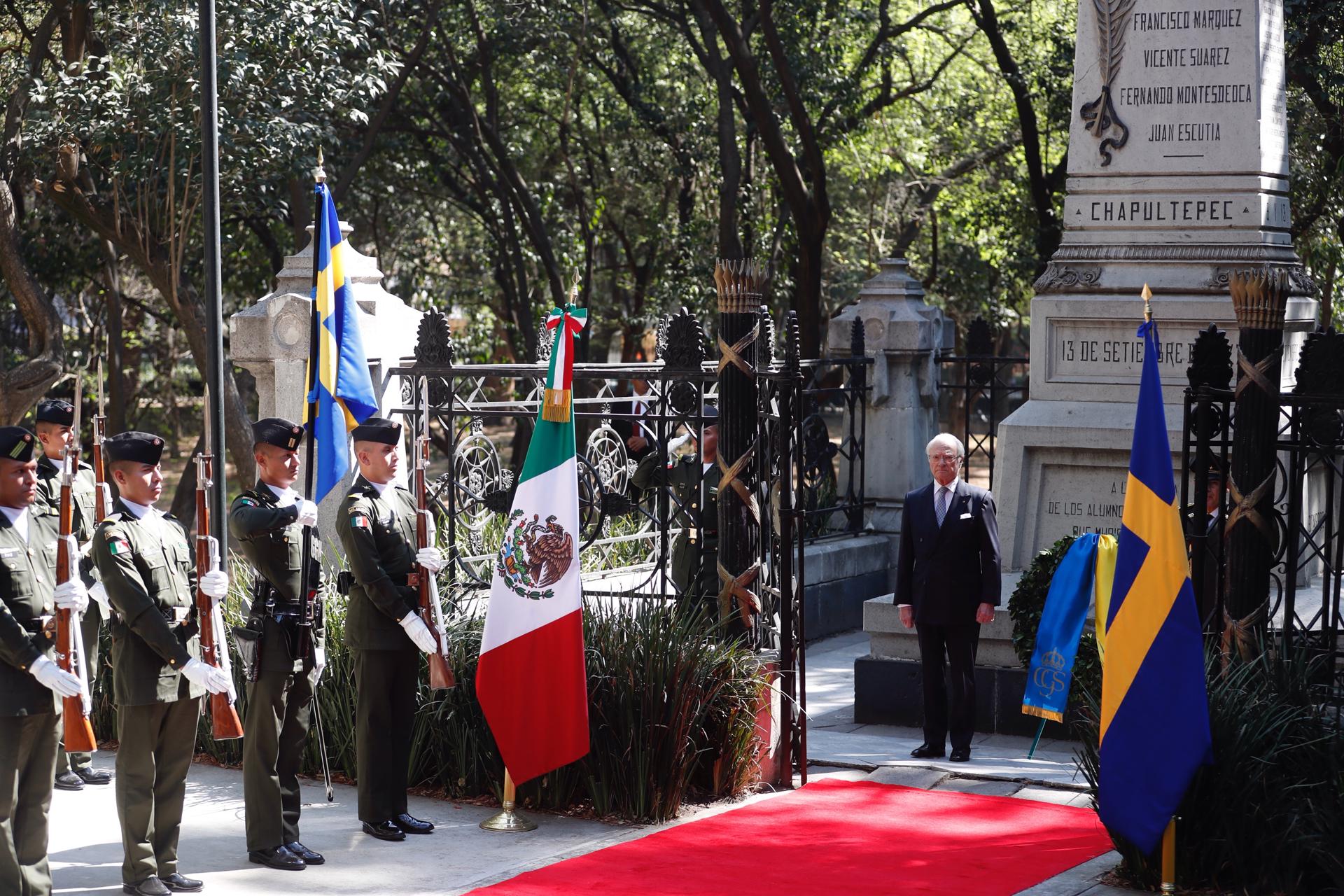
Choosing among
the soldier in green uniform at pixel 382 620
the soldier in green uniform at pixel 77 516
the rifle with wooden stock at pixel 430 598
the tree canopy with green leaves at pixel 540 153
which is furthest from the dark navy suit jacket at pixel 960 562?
the tree canopy with green leaves at pixel 540 153

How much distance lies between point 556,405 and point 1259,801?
3555mm

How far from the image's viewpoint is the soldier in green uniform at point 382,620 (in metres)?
7.29

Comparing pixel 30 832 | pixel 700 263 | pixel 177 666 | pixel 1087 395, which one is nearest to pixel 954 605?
pixel 1087 395

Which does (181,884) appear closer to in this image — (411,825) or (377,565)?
(411,825)

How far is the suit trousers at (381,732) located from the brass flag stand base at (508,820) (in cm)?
42

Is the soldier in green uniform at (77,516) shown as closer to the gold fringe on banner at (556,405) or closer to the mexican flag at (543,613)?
the mexican flag at (543,613)

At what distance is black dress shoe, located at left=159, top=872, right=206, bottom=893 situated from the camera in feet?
21.9

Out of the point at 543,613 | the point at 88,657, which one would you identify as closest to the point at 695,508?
the point at 543,613

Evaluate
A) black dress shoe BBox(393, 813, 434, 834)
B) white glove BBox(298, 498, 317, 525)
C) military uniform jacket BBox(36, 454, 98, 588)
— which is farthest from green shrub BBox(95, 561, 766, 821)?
white glove BBox(298, 498, 317, 525)

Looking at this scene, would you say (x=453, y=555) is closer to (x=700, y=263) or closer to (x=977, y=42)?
(x=700, y=263)

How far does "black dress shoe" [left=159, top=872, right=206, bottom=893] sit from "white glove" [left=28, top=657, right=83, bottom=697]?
42.2 inches

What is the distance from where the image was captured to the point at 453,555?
33.1ft

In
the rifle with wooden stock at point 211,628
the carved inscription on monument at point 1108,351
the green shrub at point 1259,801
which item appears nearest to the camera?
the green shrub at point 1259,801

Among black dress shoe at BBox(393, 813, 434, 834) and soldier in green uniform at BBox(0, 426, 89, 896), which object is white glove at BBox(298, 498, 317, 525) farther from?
black dress shoe at BBox(393, 813, 434, 834)
